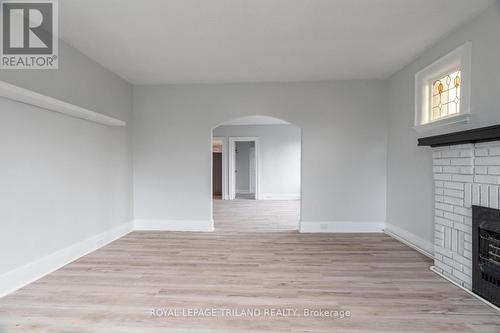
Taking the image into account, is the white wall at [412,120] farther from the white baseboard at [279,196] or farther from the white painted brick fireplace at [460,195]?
the white baseboard at [279,196]

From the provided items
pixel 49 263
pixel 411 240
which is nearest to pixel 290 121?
pixel 411 240

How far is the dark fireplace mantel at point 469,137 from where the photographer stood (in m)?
2.10

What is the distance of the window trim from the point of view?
2686mm

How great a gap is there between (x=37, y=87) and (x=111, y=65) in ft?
4.57

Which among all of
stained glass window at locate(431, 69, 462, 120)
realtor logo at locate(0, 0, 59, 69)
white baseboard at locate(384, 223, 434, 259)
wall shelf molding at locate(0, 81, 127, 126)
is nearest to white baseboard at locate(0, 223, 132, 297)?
wall shelf molding at locate(0, 81, 127, 126)

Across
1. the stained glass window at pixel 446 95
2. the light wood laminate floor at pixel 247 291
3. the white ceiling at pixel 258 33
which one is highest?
the white ceiling at pixel 258 33

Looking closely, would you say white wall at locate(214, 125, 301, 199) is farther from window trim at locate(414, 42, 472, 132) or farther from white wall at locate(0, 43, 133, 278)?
window trim at locate(414, 42, 472, 132)

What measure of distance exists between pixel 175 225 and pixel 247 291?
2.63 meters

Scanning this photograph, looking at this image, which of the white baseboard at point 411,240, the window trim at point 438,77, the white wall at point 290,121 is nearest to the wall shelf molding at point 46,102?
the white wall at point 290,121

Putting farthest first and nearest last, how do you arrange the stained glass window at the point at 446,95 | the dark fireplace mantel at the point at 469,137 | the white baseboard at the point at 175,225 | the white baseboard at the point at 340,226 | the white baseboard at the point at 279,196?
the white baseboard at the point at 279,196, the white baseboard at the point at 175,225, the white baseboard at the point at 340,226, the stained glass window at the point at 446,95, the dark fireplace mantel at the point at 469,137

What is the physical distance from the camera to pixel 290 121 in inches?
182

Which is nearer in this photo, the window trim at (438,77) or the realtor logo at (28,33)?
the realtor logo at (28,33)

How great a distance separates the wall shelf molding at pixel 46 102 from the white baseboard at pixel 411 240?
4.57m

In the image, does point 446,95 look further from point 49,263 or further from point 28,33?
point 49,263
